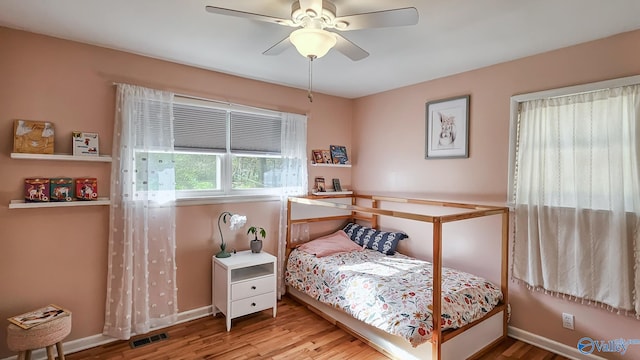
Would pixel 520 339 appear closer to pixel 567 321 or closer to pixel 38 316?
pixel 567 321

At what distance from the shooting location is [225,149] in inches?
125

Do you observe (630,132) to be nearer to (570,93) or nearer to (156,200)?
(570,93)

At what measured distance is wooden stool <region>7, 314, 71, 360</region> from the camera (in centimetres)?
193

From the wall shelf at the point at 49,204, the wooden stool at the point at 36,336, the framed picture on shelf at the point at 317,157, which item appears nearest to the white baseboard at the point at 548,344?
the framed picture on shelf at the point at 317,157

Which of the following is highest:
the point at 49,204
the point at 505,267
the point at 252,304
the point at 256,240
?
the point at 49,204

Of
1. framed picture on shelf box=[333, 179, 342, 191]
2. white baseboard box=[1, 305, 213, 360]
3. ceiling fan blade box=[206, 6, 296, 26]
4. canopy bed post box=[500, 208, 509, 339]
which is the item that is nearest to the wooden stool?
white baseboard box=[1, 305, 213, 360]

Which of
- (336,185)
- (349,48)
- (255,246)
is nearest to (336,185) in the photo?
(336,185)

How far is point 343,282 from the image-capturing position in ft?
9.05

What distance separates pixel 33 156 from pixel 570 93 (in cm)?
386

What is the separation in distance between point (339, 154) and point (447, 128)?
135 centimetres

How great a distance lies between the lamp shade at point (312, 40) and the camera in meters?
1.65

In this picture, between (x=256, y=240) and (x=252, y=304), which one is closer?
(x=252, y=304)

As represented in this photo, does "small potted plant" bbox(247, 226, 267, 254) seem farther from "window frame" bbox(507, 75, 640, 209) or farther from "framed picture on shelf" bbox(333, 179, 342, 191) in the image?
"window frame" bbox(507, 75, 640, 209)

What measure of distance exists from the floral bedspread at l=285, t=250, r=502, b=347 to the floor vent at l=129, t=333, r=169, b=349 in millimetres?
1253
